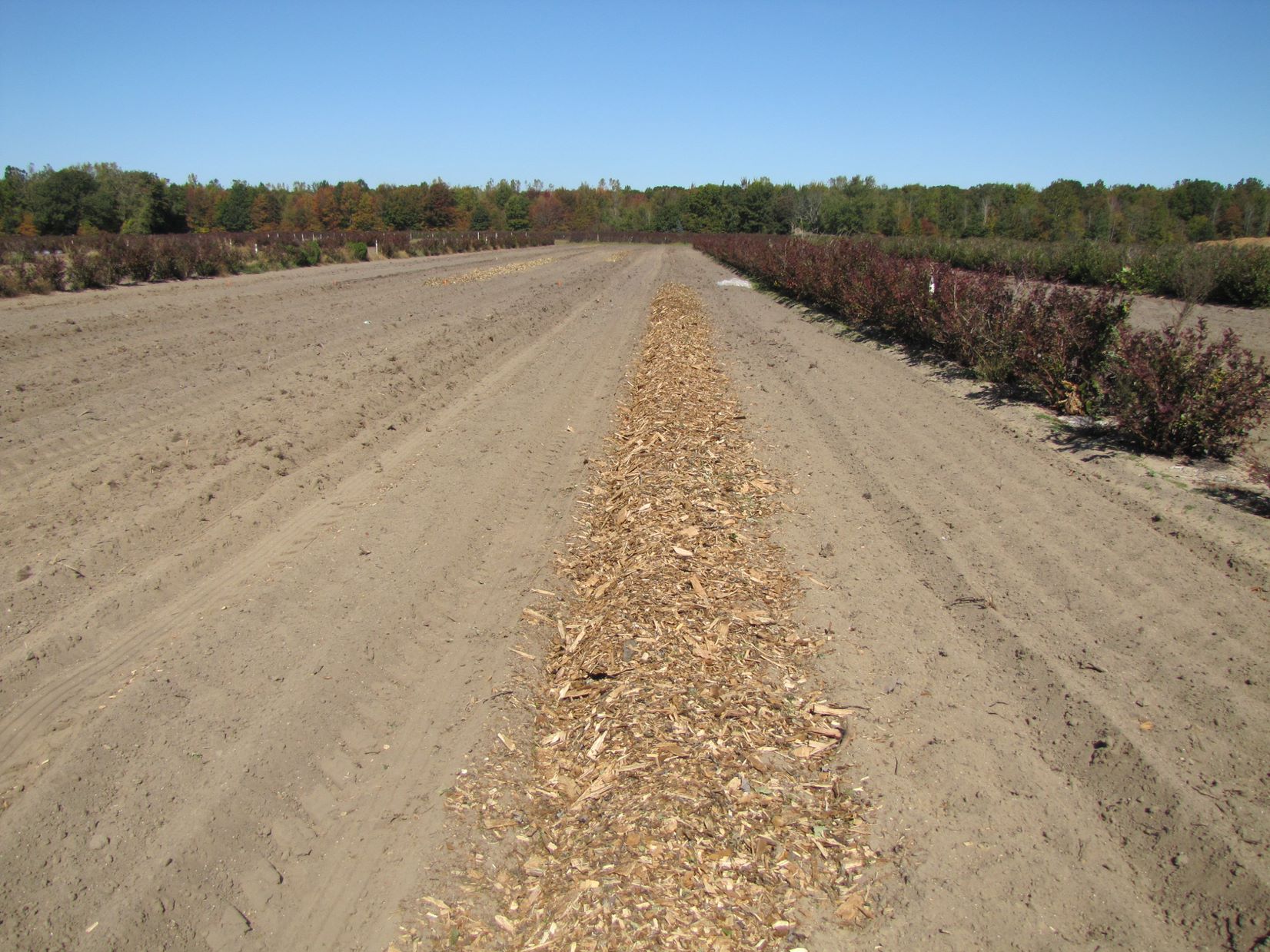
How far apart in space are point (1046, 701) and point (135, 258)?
30.1 metres

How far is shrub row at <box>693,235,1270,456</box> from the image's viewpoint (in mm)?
7105

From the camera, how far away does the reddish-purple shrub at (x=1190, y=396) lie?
274 inches

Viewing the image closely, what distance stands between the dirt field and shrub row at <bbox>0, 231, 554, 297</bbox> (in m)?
15.9

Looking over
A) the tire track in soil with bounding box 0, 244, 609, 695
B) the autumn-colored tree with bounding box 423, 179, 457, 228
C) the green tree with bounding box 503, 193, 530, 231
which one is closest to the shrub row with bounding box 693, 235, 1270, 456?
→ the tire track in soil with bounding box 0, 244, 609, 695

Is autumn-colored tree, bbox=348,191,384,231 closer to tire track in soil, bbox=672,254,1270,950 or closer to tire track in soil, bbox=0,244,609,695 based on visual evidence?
tire track in soil, bbox=0,244,609,695

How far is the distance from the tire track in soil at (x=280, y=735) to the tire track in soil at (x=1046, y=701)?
2.22 metres

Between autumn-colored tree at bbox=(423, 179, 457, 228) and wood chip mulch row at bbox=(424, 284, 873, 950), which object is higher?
autumn-colored tree at bbox=(423, 179, 457, 228)

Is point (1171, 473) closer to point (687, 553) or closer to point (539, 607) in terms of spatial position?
point (687, 553)

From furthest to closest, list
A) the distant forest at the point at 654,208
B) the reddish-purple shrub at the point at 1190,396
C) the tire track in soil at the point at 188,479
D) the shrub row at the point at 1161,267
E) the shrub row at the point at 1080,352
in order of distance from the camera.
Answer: the distant forest at the point at 654,208, the shrub row at the point at 1161,267, the shrub row at the point at 1080,352, the reddish-purple shrub at the point at 1190,396, the tire track in soil at the point at 188,479

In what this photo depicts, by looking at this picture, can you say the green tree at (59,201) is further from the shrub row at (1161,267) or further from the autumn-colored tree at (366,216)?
the shrub row at (1161,267)

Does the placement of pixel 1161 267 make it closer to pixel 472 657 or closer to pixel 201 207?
pixel 472 657

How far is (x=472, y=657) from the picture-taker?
15.9 feet

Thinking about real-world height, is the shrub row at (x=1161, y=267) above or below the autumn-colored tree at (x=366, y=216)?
below

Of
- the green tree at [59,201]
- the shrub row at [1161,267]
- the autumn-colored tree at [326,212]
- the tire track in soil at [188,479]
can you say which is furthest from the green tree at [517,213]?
the tire track in soil at [188,479]
